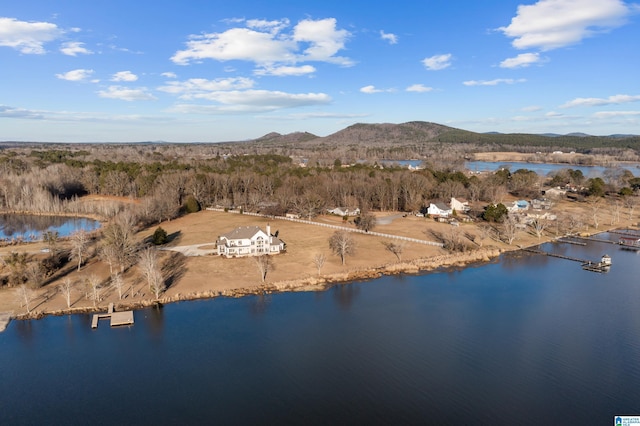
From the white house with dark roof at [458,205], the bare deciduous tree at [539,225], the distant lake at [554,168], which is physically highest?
the distant lake at [554,168]

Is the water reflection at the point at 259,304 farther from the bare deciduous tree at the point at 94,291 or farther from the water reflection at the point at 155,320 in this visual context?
the bare deciduous tree at the point at 94,291

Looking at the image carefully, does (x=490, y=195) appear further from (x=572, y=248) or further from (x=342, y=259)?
(x=342, y=259)

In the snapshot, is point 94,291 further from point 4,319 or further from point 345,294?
point 345,294

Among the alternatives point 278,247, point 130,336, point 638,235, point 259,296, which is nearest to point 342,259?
point 278,247

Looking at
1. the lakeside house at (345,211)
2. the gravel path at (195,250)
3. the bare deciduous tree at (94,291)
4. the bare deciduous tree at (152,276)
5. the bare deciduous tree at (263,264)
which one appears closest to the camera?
the bare deciduous tree at (94,291)

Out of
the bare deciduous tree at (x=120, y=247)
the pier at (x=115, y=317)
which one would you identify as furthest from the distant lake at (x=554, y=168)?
the pier at (x=115, y=317)

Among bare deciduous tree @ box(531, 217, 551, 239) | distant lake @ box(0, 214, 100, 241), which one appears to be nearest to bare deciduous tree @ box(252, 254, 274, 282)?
distant lake @ box(0, 214, 100, 241)

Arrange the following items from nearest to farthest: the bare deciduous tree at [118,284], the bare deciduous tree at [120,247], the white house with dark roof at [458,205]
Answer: the bare deciduous tree at [118,284] < the bare deciduous tree at [120,247] < the white house with dark roof at [458,205]
